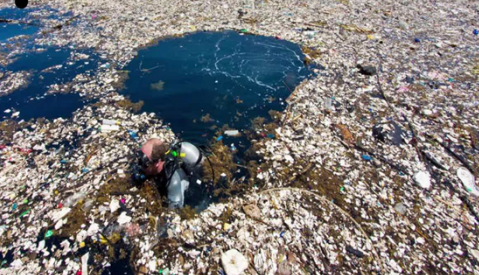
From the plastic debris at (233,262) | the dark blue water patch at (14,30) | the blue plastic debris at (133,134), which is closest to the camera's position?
the plastic debris at (233,262)

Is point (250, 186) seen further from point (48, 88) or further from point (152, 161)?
point (48, 88)

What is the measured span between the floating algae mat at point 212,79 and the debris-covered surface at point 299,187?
59 cm

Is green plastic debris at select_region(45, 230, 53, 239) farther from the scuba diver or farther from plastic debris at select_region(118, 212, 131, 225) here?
the scuba diver

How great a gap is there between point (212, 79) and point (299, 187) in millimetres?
5210

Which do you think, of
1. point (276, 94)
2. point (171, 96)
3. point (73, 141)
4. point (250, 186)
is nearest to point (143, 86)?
point (171, 96)

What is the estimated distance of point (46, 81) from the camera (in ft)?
28.3

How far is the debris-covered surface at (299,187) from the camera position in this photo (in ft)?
14.5

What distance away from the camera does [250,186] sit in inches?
220

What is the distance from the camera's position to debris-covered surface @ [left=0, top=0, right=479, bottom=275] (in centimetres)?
443

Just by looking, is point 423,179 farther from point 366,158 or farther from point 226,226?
point 226,226

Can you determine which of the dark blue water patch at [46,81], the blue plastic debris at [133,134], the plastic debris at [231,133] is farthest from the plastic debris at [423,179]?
the dark blue water patch at [46,81]

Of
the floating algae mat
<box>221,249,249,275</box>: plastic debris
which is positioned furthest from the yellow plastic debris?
the floating algae mat

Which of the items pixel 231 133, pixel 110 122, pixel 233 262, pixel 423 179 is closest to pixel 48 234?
pixel 110 122

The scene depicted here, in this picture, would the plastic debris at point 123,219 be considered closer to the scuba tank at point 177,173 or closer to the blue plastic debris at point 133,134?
the scuba tank at point 177,173
